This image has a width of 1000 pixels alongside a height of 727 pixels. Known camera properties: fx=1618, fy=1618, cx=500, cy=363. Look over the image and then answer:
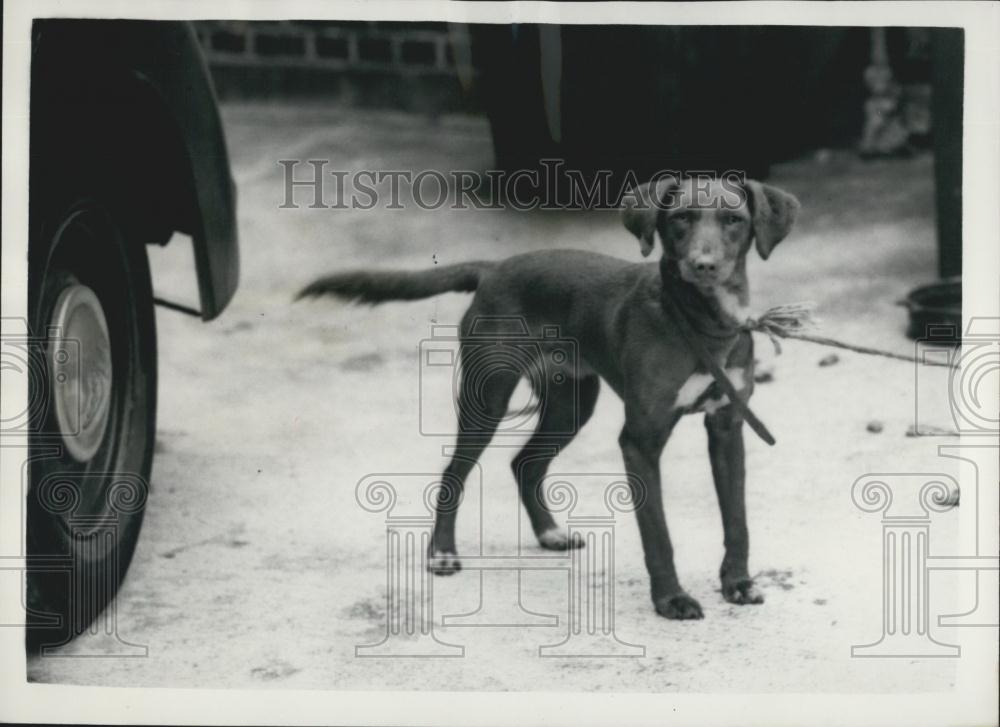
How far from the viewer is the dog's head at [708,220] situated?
3.21m

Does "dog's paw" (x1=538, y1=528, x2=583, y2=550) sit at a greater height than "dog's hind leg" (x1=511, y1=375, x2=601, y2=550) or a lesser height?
lesser

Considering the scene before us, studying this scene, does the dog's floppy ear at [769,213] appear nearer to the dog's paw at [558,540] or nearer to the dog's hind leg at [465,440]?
the dog's hind leg at [465,440]

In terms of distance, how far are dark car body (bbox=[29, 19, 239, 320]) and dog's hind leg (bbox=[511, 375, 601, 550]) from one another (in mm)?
713

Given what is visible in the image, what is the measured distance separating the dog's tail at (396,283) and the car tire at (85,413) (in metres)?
0.38

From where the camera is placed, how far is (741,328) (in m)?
3.26

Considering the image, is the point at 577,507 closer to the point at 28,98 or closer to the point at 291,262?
the point at 291,262

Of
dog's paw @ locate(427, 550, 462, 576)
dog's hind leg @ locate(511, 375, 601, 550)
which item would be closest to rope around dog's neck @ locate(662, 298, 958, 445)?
dog's hind leg @ locate(511, 375, 601, 550)

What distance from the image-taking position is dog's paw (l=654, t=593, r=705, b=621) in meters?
3.29

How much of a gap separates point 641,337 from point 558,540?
462 mm

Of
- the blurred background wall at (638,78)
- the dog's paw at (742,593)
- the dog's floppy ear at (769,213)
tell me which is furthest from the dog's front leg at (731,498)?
the blurred background wall at (638,78)

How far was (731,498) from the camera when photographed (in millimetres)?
3316

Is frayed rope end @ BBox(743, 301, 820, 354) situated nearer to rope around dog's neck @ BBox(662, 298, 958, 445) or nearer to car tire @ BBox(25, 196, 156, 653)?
rope around dog's neck @ BBox(662, 298, 958, 445)

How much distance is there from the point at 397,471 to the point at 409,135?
2.29 ft

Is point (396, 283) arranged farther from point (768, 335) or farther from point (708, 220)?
point (768, 335)
